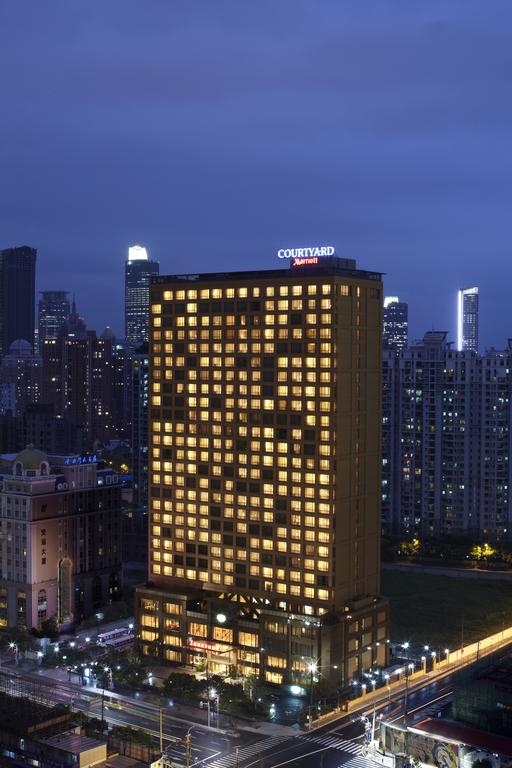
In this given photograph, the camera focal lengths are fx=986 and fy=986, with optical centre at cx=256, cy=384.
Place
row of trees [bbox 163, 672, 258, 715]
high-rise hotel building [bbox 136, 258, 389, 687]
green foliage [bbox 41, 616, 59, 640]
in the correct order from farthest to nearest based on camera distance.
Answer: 1. green foliage [bbox 41, 616, 59, 640]
2. high-rise hotel building [bbox 136, 258, 389, 687]
3. row of trees [bbox 163, 672, 258, 715]

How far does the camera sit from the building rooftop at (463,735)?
301 ft

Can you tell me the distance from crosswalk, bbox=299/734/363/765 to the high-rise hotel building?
12.6 m

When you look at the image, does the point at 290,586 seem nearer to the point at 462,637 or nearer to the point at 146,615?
the point at 146,615

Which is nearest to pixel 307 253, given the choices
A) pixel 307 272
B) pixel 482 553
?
pixel 307 272

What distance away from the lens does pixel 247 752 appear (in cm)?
9806

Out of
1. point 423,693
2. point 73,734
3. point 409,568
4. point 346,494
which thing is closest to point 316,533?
point 346,494

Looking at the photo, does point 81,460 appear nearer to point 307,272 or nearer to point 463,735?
point 307,272

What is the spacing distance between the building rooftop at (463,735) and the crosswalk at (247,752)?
1435cm

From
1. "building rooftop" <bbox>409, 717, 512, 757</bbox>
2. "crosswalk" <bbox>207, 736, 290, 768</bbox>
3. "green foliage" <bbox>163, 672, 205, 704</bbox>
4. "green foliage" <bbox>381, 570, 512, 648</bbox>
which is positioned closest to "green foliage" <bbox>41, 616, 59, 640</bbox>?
"green foliage" <bbox>163, 672, 205, 704</bbox>

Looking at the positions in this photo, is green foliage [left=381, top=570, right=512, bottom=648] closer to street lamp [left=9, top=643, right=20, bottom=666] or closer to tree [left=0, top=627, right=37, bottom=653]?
tree [left=0, top=627, right=37, bottom=653]

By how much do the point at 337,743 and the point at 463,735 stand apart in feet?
44.7

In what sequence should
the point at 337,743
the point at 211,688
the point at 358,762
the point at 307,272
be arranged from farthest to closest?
1. the point at 307,272
2. the point at 211,688
3. the point at 337,743
4. the point at 358,762

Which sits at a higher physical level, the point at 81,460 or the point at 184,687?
the point at 81,460

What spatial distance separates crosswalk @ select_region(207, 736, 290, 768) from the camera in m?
94.9
